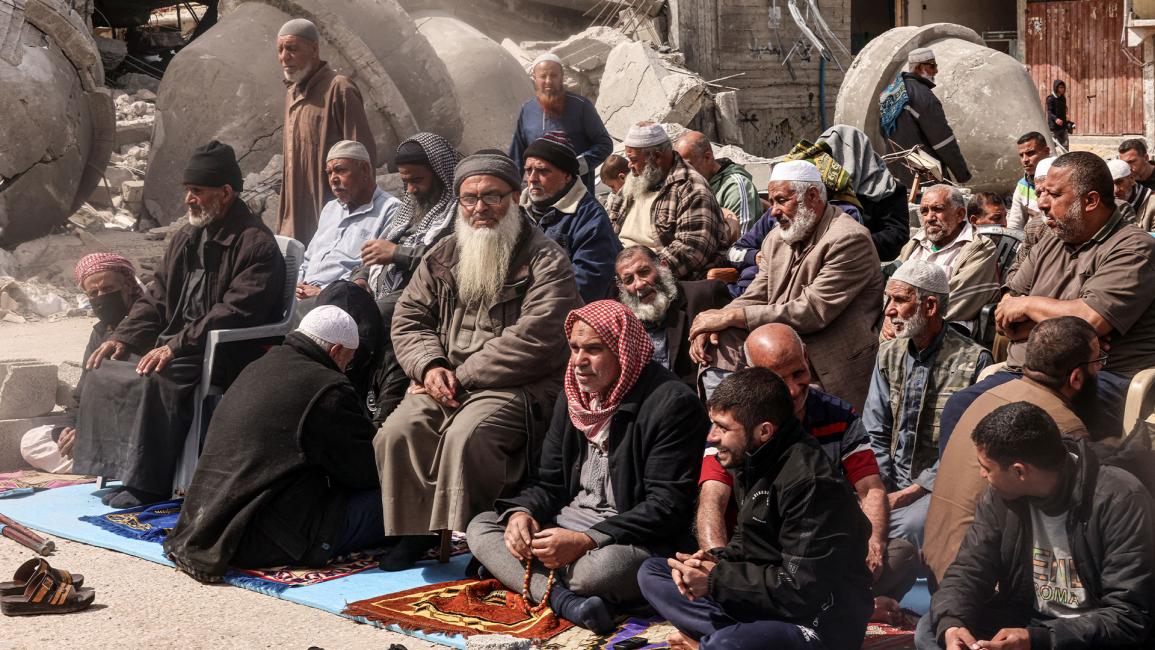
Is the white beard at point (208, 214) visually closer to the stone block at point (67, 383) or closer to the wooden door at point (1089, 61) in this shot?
the stone block at point (67, 383)

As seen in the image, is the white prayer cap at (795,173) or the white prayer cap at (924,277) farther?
the white prayer cap at (795,173)

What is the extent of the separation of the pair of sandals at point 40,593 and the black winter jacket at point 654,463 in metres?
1.83

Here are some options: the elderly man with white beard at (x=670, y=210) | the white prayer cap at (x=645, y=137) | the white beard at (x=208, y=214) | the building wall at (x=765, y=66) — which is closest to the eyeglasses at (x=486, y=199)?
the elderly man with white beard at (x=670, y=210)

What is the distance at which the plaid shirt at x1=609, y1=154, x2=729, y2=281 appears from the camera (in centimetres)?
660

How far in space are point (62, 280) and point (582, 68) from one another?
9.15 meters

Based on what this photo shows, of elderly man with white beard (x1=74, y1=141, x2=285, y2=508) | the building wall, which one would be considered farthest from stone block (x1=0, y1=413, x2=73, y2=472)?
the building wall

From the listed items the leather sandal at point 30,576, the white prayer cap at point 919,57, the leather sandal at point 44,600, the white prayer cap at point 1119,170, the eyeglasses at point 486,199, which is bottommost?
the leather sandal at point 44,600

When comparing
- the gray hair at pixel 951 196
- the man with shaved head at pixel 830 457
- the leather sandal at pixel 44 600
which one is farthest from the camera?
the gray hair at pixel 951 196

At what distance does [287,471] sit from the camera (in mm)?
5473

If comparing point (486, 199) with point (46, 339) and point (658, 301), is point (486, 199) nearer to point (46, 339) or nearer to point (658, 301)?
point (658, 301)

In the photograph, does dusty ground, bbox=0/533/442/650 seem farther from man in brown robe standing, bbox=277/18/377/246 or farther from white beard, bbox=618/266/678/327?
man in brown robe standing, bbox=277/18/377/246

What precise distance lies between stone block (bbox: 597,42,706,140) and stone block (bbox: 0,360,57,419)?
10729 millimetres

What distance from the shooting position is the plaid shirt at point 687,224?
6598mm

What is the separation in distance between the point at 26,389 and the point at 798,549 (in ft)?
17.9
